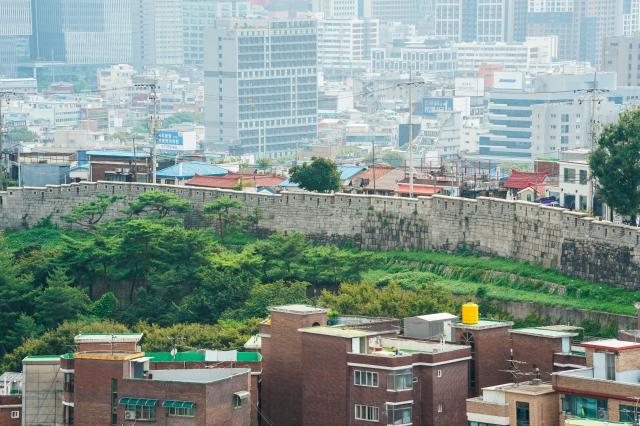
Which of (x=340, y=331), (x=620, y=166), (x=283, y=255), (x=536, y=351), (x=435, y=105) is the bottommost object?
(x=435, y=105)

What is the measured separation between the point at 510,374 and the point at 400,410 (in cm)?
309

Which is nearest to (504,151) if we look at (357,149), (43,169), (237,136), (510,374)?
(357,149)

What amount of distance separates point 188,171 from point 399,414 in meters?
32.6

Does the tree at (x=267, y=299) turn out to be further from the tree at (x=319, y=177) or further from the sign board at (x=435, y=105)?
the sign board at (x=435, y=105)

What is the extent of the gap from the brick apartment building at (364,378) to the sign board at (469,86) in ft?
514

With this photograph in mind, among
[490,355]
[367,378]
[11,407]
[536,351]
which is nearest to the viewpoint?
[367,378]

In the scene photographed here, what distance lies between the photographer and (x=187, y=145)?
5315 inches

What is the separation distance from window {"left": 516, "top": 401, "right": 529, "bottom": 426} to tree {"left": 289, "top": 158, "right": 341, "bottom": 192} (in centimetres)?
2868

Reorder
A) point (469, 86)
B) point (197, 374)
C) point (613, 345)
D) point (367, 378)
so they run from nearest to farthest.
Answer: point (613, 345) < point (367, 378) < point (197, 374) < point (469, 86)

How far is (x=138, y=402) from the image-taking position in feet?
119

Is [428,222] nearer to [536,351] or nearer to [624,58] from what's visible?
→ [536,351]

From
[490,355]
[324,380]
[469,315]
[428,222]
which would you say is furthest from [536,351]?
[428,222]

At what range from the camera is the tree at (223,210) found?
5884 cm

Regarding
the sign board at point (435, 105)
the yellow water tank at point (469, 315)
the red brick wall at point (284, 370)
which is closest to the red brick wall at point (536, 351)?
the yellow water tank at point (469, 315)
